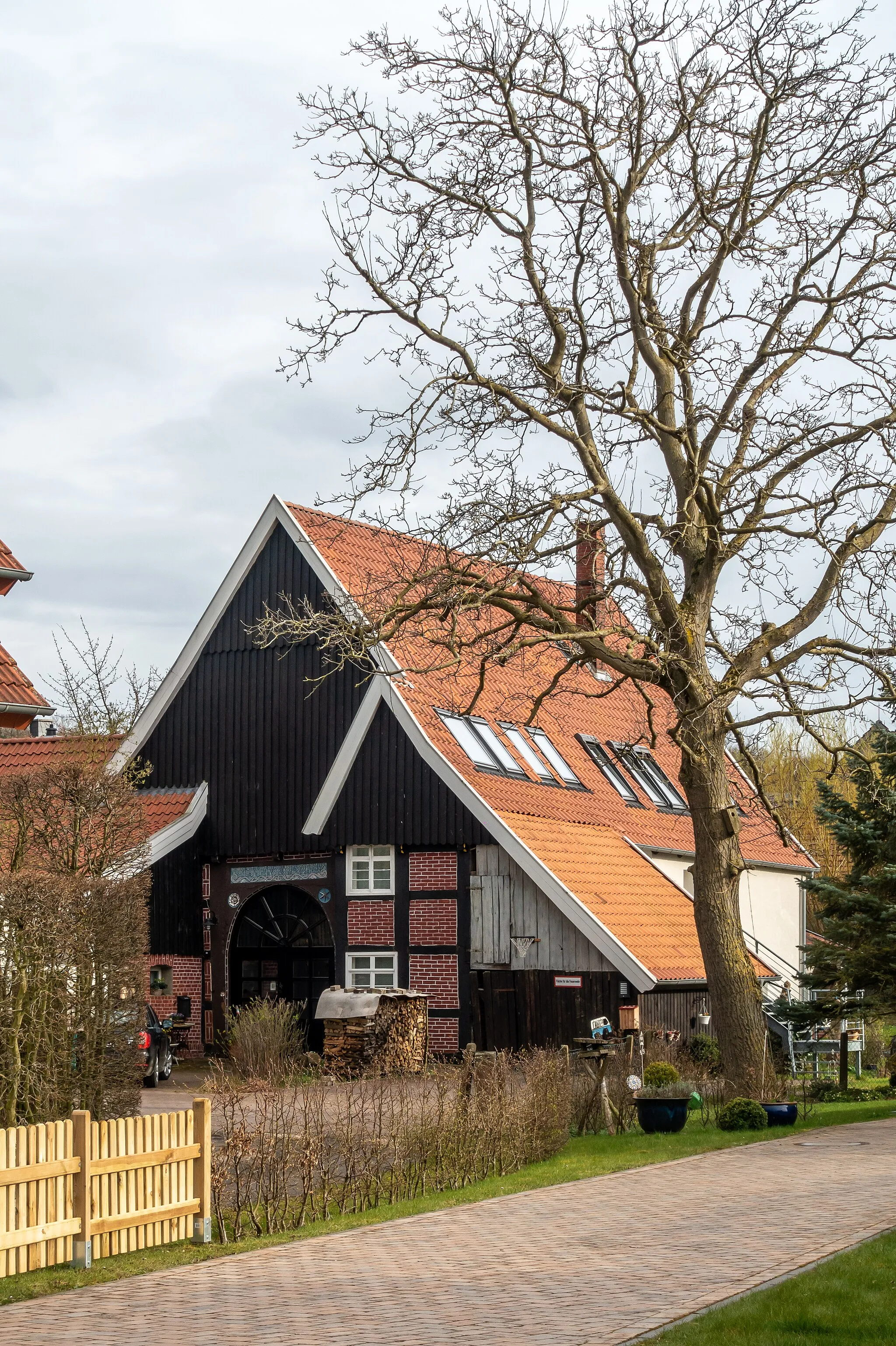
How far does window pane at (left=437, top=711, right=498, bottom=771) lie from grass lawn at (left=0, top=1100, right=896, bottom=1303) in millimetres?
8293

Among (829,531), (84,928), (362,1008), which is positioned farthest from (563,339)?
(362,1008)

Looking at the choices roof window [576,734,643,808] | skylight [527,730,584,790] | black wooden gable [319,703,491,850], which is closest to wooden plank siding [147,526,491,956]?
black wooden gable [319,703,491,850]

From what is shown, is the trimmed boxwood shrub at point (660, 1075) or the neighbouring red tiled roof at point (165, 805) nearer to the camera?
the trimmed boxwood shrub at point (660, 1075)

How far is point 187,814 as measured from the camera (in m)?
28.4

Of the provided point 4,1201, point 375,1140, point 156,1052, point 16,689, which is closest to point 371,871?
point 156,1052

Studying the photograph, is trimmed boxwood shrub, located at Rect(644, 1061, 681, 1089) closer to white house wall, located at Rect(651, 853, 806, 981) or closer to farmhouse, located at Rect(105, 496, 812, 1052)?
farmhouse, located at Rect(105, 496, 812, 1052)

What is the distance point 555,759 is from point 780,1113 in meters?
12.5

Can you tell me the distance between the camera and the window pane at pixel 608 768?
103 ft

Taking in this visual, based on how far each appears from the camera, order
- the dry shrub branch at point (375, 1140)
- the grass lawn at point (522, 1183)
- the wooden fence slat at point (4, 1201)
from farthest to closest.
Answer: the dry shrub branch at point (375, 1140), the grass lawn at point (522, 1183), the wooden fence slat at point (4, 1201)

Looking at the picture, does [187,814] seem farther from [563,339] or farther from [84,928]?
[84,928]

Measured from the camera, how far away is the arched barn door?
27469mm

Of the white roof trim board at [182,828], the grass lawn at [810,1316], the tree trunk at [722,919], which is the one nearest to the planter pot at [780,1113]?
the tree trunk at [722,919]

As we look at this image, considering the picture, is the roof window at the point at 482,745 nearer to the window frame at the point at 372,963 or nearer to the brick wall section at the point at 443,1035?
the window frame at the point at 372,963

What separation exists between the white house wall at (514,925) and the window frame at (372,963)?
1.43 meters
